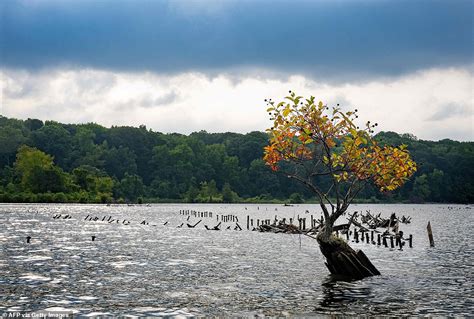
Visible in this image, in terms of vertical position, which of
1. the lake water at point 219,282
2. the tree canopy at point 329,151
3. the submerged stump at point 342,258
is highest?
the tree canopy at point 329,151

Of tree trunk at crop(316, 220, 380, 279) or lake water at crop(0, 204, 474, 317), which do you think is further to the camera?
tree trunk at crop(316, 220, 380, 279)

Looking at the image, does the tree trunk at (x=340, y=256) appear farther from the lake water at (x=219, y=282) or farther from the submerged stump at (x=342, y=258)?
the lake water at (x=219, y=282)

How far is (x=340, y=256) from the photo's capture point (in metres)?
34.1

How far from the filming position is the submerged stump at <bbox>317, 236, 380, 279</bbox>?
1329 inches

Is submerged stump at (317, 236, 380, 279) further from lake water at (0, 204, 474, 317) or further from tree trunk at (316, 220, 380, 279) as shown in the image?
lake water at (0, 204, 474, 317)

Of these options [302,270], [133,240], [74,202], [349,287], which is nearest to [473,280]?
[349,287]

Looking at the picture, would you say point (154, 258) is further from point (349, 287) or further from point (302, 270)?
point (349, 287)

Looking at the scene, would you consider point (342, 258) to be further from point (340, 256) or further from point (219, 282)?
point (219, 282)

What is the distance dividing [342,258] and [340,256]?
0.74ft

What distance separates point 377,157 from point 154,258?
A: 70.3ft

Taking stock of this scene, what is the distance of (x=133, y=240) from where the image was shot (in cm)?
6475

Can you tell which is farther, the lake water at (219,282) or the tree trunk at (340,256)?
the tree trunk at (340,256)

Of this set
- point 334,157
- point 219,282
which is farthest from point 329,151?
point 219,282

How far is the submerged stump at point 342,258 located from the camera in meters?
33.8
